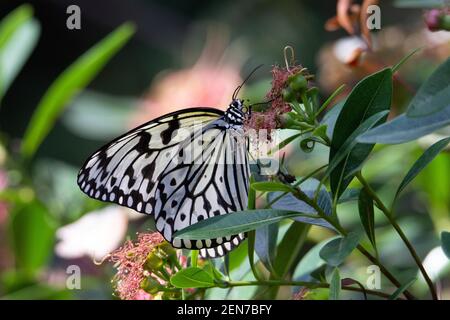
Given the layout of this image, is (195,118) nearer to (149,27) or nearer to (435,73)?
(435,73)

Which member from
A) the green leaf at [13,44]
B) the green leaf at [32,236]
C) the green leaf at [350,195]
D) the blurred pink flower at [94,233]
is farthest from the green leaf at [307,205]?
the green leaf at [13,44]

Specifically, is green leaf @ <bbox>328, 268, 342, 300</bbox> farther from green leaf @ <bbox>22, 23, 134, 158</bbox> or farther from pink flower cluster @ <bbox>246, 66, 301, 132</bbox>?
green leaf @ <bbox>22, 23, 134, 158</bbox>

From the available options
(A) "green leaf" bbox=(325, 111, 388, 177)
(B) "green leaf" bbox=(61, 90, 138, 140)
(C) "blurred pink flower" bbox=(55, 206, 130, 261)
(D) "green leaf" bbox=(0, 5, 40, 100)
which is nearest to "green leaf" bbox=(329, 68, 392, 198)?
(A) "green leaf" bbox=(325, 111, 388, 177)

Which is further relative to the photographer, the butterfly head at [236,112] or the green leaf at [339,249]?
the butterfly head at [236,112]

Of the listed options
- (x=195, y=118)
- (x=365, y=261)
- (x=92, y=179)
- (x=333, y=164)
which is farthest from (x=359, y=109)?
(x=365, y=261)

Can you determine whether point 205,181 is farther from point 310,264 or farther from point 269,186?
point 269,186

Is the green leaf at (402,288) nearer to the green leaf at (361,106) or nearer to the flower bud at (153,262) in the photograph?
the green leaf at (361,106)

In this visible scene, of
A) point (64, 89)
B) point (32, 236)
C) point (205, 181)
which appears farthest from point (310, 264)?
point (64, 89)
